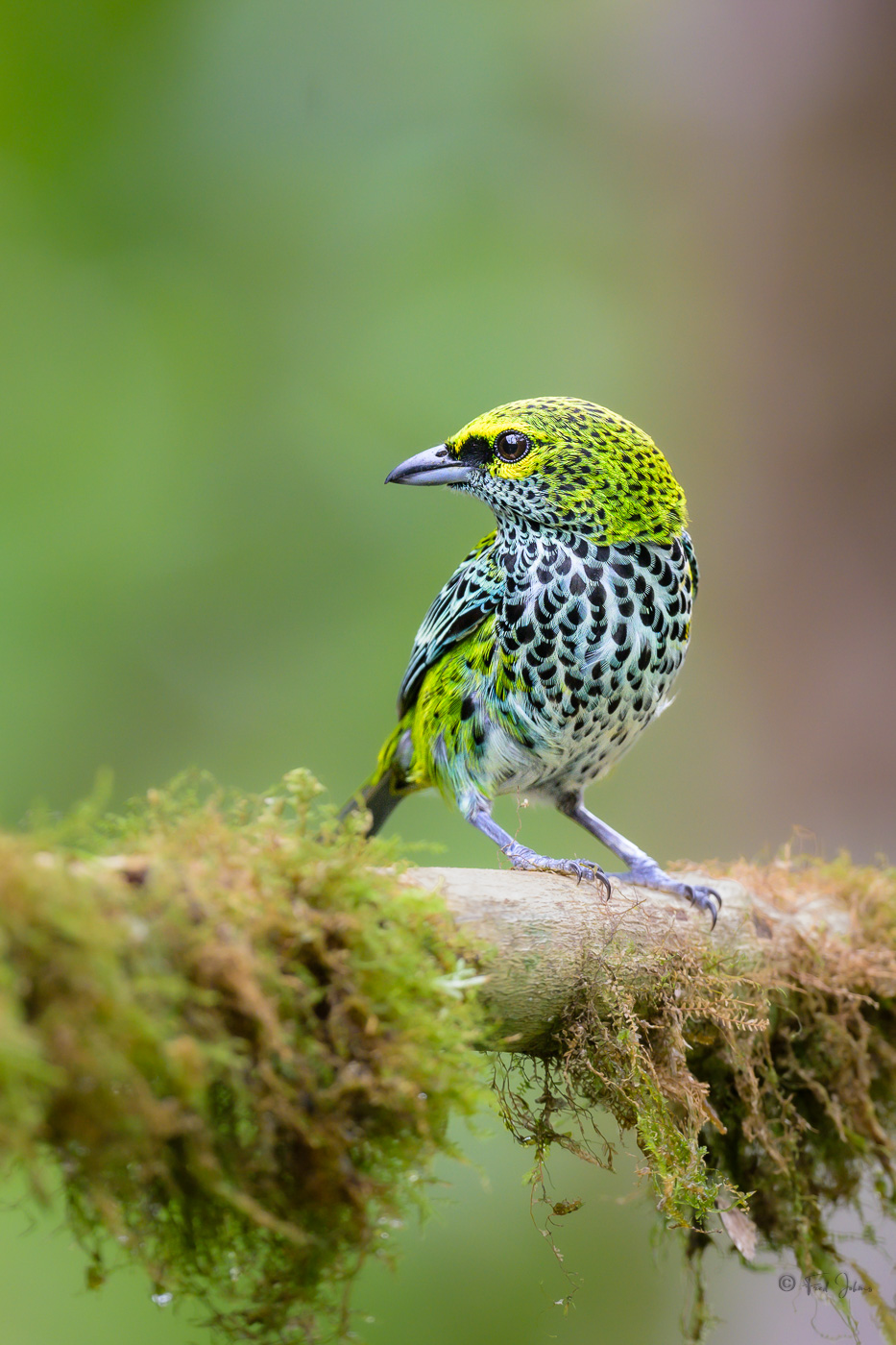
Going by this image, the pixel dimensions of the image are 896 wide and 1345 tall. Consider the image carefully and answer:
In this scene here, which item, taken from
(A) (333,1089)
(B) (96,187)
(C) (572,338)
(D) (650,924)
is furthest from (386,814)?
(B) (96,187)

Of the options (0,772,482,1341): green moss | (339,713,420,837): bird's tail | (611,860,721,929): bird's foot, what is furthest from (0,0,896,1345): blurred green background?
(0,772,482,1341): green moss

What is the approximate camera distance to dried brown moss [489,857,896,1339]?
6.11ft

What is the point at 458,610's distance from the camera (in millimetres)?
2879

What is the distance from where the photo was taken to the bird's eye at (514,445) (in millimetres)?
2658

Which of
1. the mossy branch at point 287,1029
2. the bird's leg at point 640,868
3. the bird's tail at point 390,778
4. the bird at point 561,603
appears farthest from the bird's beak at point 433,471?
the mossy branch at point 287,1029

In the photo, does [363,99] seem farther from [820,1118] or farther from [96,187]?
[820,1118]

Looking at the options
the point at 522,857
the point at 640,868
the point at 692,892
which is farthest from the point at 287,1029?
the point at 640,868

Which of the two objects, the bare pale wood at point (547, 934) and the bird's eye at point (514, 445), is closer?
the bare pale wood at point (547, 934)

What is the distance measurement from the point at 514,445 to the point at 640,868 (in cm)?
116

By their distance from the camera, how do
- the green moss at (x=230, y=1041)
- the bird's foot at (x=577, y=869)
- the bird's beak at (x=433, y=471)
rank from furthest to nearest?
the bird's beak at (x=433, y=471) < the bird's foot at (x=577, y=869) < the green moss at (x=230, y=1041)

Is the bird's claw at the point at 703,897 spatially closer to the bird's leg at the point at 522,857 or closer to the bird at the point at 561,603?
the bird at the point at 561,603

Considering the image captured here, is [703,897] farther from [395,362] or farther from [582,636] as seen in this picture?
[395,362]

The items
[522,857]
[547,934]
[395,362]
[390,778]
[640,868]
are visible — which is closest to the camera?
[547,934]

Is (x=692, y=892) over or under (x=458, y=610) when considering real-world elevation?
under
